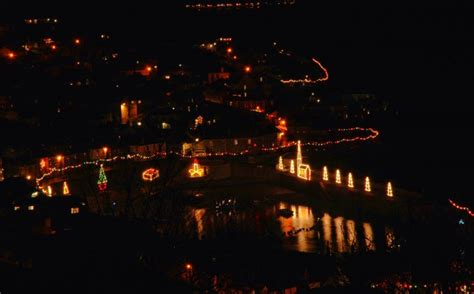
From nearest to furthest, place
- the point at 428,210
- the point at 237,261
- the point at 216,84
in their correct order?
the point at 237,261 → the point at 428,210 → the point at 216,84

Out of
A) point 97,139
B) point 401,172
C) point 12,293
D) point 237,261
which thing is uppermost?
point 12,293

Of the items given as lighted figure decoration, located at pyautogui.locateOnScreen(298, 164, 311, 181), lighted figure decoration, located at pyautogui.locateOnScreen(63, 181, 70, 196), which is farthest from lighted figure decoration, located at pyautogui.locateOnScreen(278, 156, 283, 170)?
lighted figure decoration, located at pyautogui.locateOnScreen(63, 181, 70, 196)

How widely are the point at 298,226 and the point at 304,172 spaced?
3.85m

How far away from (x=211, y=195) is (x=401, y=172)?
21.2 feet

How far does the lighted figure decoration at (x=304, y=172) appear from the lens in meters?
18.0

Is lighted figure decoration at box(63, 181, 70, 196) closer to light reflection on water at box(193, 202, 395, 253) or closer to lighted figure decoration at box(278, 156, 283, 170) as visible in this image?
light reflection on water at box(193, 202, 395, 253)

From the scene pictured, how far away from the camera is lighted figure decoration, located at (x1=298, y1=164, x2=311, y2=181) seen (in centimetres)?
1797

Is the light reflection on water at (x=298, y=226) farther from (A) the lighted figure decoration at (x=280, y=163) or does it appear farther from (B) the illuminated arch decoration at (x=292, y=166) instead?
(A) the lighted figure decoration at (x=280, y=163)

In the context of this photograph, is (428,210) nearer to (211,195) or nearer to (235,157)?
(211,195)

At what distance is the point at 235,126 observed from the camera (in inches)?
870

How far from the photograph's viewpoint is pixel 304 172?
18109mm

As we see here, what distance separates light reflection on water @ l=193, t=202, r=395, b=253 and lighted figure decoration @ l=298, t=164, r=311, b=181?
1774 mm

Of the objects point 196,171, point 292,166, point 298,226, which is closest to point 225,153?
point 196,171

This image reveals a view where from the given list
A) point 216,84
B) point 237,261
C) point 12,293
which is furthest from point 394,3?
point 12,293
